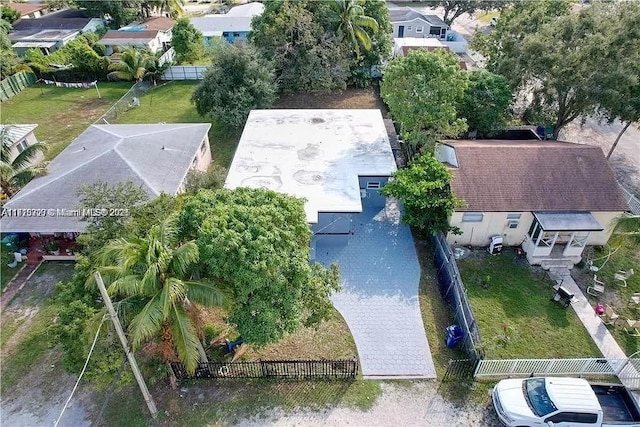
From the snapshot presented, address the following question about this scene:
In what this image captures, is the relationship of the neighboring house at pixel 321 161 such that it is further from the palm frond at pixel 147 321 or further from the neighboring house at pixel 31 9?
the neighboring house at pixel 31 9

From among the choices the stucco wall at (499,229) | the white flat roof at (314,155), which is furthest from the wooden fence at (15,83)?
the stucco wall at (499,229)

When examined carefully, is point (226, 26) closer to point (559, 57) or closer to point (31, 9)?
point (31, 9)

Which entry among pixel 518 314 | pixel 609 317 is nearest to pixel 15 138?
pixel 518 314

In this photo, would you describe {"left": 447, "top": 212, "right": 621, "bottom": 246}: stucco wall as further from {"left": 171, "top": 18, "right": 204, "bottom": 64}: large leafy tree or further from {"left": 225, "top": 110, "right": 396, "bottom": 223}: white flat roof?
{"left": 171, "top": 18, "right": 204, "bottom": 64}: large leafy tree

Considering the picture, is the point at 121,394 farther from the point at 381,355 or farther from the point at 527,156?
the point at 527,156

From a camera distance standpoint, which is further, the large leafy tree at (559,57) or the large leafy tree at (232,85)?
the large leafy tree at (232,85)

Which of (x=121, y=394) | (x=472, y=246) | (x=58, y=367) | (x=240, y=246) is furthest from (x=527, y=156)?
(x=58, y=367)
